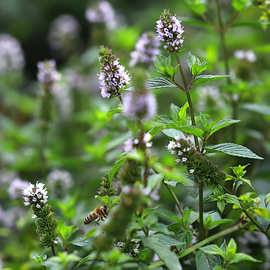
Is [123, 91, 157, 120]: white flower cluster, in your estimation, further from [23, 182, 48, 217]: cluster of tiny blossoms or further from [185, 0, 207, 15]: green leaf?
[185, 0, 207, 15]: green leaf

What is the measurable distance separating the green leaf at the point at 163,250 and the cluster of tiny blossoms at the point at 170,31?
56cm

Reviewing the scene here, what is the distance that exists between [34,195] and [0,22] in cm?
443

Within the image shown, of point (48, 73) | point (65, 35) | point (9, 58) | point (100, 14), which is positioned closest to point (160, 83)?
point (48, 73)

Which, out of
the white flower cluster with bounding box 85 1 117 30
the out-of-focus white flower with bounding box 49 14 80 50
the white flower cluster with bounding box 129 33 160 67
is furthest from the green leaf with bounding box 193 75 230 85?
the out-of-focus white flower with bounding box 49 14 80 50

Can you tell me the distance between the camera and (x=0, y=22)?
16.0 feet

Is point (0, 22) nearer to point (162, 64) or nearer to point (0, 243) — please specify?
point (0, 243)

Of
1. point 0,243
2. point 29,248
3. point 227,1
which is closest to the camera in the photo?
point 29,248

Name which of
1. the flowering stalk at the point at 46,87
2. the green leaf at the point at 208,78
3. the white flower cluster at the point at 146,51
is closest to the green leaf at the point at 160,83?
the green leaf at the point at 208,78

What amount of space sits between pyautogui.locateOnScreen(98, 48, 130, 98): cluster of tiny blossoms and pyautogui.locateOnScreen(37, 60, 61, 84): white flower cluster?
41.7 inches

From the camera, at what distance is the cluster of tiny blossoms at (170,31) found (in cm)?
106

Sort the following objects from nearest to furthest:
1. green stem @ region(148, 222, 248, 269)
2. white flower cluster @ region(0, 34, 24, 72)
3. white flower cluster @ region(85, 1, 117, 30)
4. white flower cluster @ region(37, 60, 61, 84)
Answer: green stem @ region(148, 222, 248, 269), white flower cluster @ region(37, 60, 61, 84), white flower cluster @ region(85, 1, 117, 30), white flower cluster @ region(0, 34, 24, 72)

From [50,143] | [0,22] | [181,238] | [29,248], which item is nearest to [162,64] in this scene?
[181,238]

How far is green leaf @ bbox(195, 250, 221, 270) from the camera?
104 centimetres

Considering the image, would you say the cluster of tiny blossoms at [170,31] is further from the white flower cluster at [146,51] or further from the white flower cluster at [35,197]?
the white flower cluster at [146,51]
